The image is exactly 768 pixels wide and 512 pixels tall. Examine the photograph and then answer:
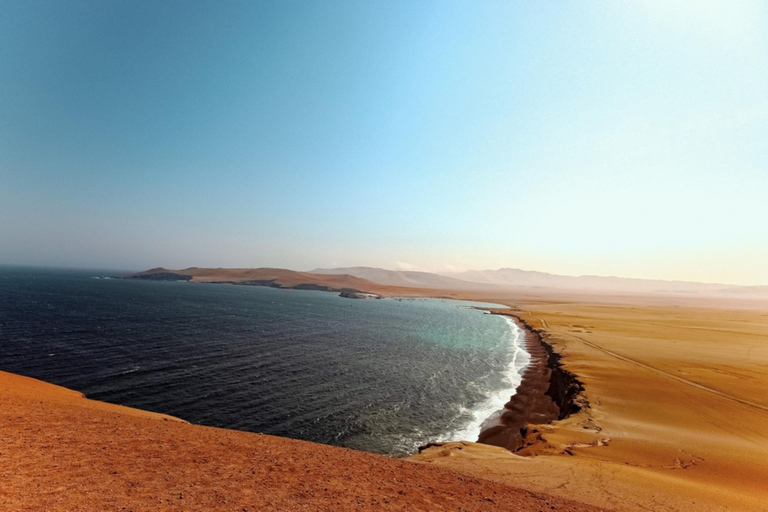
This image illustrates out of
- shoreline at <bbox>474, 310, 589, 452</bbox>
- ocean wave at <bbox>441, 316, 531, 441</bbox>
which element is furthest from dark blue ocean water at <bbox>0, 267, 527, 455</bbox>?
shoreline at <bbox>474, 310, 589, 452</bbox>

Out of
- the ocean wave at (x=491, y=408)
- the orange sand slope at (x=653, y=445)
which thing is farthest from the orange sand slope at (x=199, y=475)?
the ocean wave at (x=491, y=408)

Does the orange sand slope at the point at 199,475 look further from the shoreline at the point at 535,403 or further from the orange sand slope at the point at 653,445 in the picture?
the shoreline at the point at 535,403

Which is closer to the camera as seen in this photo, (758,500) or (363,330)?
(758,500)

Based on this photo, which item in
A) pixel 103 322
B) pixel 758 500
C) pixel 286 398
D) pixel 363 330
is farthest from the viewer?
pixel 363 330

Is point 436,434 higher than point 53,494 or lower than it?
lower

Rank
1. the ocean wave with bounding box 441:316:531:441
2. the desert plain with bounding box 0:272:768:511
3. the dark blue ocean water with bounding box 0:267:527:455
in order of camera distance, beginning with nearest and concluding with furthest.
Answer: the desert plain with bounding box 0:272:768:511
the ocean wave with bounding box 441:316:531:441
the dark blue ocean water with bounding box 0:267:527:455

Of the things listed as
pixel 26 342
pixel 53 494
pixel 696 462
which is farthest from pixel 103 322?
pixel 696 462

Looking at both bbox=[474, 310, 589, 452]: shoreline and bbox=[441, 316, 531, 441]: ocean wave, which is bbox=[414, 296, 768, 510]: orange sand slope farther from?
bbox=[441, 316, 531, 441]: ocean wave

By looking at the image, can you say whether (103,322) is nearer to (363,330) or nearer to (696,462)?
(363,330)
